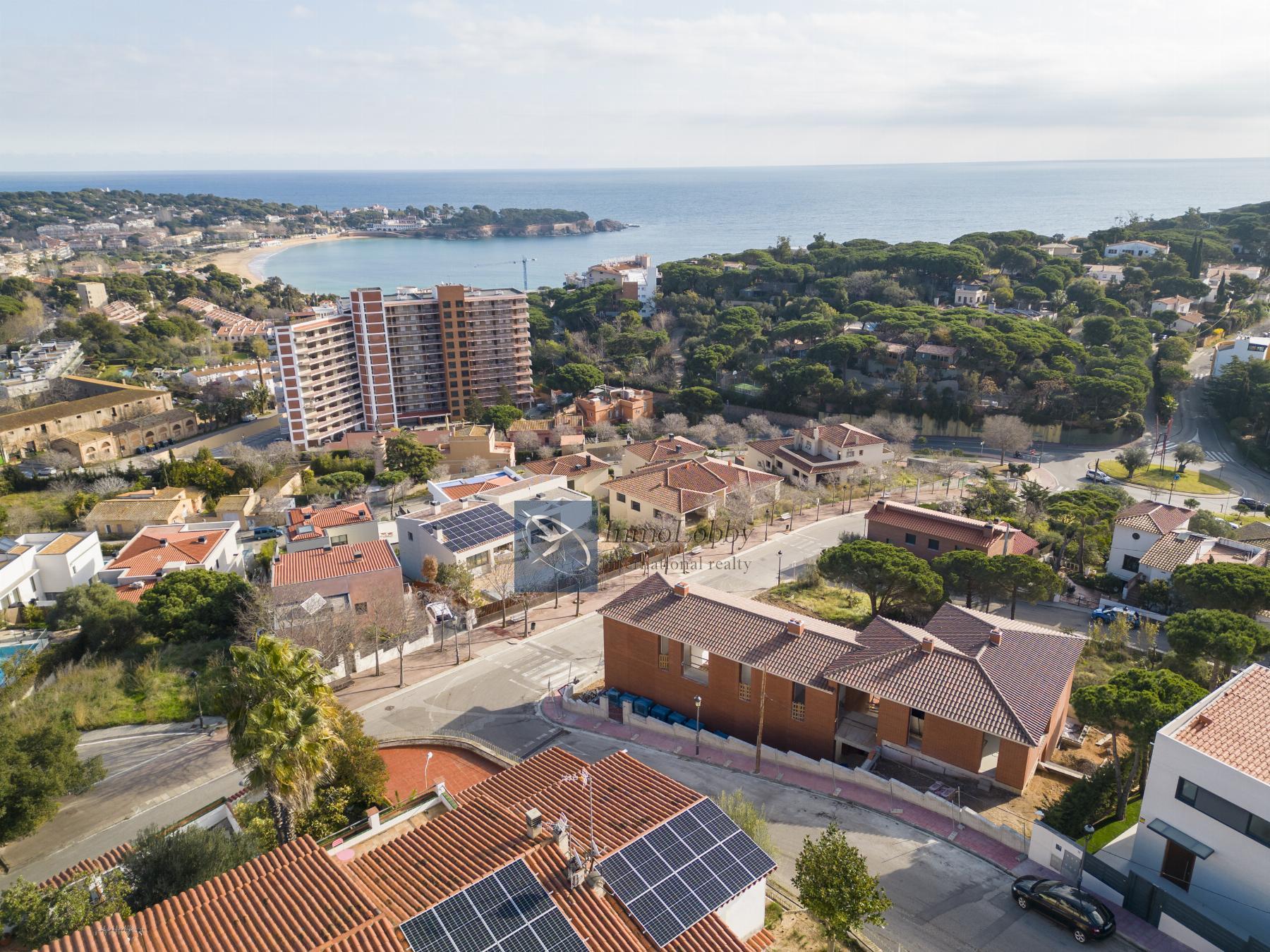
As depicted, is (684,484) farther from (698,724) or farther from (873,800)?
(873,800)

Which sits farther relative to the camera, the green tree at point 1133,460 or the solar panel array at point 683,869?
the green tree at point 1133,460

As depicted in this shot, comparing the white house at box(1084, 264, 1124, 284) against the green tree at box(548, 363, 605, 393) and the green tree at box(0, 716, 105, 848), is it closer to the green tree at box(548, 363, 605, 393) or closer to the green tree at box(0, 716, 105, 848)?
the green tree at box(548, 363, 605, 393)

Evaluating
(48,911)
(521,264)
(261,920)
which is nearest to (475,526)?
(48,911)

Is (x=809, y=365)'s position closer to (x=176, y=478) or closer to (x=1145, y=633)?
(x=1145, y=633)

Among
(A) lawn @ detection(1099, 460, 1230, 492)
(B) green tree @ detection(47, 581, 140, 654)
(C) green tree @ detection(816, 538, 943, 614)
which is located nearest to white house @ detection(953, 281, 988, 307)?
Result: (A) lawn @ detection(1099, 460, 1230, 492)

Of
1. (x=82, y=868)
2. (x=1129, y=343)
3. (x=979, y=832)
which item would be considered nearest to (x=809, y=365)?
(x=1129, y=343)

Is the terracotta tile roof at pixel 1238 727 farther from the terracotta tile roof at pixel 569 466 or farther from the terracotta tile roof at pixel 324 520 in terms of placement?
the terracotta tile roof at pixel 569 466

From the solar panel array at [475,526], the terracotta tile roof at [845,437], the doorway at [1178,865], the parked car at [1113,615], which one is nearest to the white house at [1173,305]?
the terracotta tile roof at [845,437]
